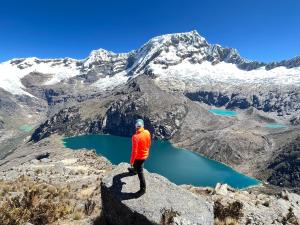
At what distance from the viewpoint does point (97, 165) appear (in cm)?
8850

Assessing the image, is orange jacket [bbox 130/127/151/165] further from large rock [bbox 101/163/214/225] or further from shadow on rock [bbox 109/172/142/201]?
large rock [bbox 101/163/214/225]

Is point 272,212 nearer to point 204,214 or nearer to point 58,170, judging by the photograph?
point 204,214

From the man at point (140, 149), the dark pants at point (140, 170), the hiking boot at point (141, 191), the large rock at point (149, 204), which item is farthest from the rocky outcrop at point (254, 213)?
the man at point (140, 149)

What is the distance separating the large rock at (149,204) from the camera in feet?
70.1

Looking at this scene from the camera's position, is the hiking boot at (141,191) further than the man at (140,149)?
Yes

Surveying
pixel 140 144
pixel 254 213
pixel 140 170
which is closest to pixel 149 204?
pixel 140 170

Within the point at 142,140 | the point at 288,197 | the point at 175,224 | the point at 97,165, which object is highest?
the point at 142,140

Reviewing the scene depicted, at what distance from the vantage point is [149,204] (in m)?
22.2

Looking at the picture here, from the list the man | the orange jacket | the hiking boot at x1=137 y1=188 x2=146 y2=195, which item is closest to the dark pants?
the man

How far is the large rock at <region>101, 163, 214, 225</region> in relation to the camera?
2136cm

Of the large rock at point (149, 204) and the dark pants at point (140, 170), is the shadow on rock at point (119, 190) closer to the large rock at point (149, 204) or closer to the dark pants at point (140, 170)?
the large rock at point (149, 204)

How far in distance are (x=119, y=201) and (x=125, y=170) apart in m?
3.97

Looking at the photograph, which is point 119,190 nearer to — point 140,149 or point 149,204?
point 149,204

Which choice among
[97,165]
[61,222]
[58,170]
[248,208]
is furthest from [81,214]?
[97,165]
